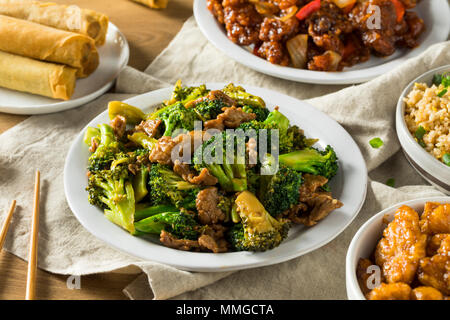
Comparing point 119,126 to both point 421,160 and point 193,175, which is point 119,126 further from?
point 421,160

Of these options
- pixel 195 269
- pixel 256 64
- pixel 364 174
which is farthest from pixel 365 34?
pixel 195 269

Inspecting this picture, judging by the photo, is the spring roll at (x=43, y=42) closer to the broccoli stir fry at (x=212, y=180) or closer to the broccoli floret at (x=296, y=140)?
the broccoli stir fry at (x=212, y=180)

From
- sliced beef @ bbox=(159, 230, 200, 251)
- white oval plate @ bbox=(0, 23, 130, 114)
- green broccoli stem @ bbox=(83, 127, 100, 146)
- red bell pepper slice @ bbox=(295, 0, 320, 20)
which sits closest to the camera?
sliced beef @ bbox=(159, 230, 200, 251)

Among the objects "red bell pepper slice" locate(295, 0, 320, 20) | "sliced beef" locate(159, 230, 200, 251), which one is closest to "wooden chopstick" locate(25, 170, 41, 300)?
"sliced beef" locate(159, 230, 200, 251)

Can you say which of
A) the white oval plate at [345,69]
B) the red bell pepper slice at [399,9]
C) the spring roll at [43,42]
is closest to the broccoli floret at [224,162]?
the white oval plate at [345,69]

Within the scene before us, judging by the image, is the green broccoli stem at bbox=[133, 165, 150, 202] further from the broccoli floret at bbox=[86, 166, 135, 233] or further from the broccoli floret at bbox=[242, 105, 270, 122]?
the broccoli floret at bbox=[242, 105, 270, 122]

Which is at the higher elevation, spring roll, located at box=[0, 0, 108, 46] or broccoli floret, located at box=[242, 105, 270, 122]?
broccoli floret, located at box=[242, 105, 270, 122]
